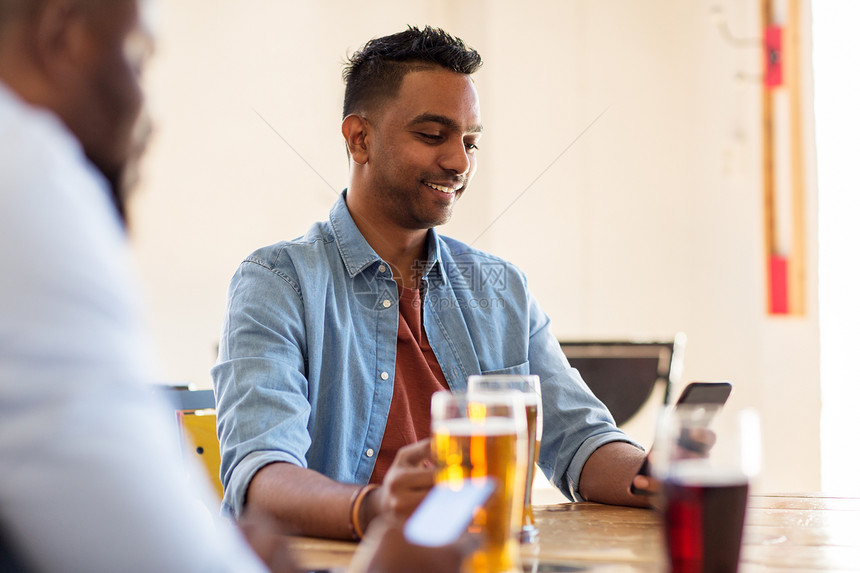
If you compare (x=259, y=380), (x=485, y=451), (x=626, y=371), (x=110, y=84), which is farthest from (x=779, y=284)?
(x=110, y=84)

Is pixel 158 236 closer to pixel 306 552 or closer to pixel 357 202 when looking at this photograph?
pixel 357 202

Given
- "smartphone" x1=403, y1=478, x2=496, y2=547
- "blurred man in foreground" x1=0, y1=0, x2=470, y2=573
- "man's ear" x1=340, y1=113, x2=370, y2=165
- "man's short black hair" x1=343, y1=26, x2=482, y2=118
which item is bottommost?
"smartphone" x1=403, y1=478, x2=496, y2=547

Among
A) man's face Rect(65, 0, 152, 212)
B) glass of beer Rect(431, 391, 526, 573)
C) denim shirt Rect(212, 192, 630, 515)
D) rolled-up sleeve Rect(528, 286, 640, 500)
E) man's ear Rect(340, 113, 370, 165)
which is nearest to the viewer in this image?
man's face Rect(65, 0, 152, 212)

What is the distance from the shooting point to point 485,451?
28.7 inches

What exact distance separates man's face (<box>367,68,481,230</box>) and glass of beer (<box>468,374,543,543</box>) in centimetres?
79

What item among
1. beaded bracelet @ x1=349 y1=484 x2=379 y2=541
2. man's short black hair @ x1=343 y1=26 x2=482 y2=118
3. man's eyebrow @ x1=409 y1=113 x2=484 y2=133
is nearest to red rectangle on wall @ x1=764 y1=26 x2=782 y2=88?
man's short black hair @ x1=343 y1=26 x2=482 y2=118

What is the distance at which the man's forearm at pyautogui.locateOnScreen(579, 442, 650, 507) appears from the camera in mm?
1203

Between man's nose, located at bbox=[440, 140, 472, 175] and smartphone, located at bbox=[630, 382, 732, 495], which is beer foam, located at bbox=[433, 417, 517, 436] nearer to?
smartphone, located at bbox=[630, 382, 732, 495]

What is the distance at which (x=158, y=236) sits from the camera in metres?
3.97

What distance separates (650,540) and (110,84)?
2.41ft

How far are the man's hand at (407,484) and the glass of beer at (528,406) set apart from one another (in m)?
0.09

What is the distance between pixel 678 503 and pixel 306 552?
0.45 metres

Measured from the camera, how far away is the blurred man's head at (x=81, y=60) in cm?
53

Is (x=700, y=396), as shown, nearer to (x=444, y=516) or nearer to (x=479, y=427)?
(x=479, y=427)
